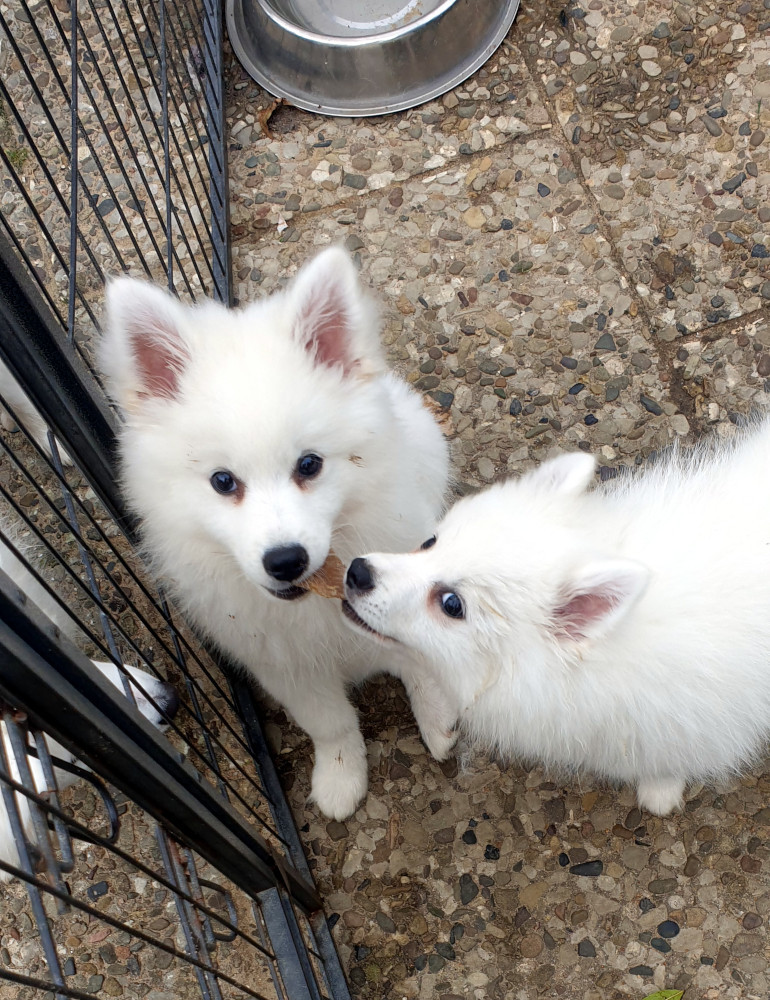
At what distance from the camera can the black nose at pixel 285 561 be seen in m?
1.60

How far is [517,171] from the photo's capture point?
10.3 ft

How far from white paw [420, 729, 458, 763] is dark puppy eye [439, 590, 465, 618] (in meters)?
0.68

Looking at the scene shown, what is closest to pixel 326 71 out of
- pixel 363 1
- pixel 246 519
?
pixel 363 1

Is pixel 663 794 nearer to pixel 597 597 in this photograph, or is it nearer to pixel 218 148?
pixel 597 597

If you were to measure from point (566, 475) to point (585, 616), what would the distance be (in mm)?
358

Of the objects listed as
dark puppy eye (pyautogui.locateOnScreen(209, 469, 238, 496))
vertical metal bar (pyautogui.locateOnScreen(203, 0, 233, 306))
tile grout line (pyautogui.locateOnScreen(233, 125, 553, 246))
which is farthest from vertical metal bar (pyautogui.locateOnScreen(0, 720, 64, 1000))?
tile grout line (pyautogui.locateOnScreen(233, 125, 553, 246))

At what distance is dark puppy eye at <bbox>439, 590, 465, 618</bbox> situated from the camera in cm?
172

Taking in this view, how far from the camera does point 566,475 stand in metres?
1.83

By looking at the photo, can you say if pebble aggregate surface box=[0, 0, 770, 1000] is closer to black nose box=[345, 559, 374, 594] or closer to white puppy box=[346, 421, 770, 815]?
white puppy box=[346, 421, 770, 815]

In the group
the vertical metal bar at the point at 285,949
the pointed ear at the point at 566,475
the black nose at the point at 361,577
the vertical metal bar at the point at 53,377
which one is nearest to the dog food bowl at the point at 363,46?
the vertical metal bar at the point at 53,377

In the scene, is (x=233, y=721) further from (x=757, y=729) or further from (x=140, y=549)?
(x=757, y=729)

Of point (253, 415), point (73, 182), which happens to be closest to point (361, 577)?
point (253, 415)

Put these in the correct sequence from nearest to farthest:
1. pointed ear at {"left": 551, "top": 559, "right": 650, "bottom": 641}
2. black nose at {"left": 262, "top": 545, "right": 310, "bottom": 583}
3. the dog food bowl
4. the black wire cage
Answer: the black wire cage → pointed ear at {"left": 551, "top": 559, "right": 650, "bottom": 641} → black nose at {"left": 262, "top": 545, "right": 310, "bottom": 583} → the dog food bowl

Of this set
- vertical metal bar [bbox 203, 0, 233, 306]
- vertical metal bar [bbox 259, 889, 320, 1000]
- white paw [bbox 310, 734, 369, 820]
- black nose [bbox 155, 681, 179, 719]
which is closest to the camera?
vertical metal bar [bbox 259, 889, 320, 1000]
